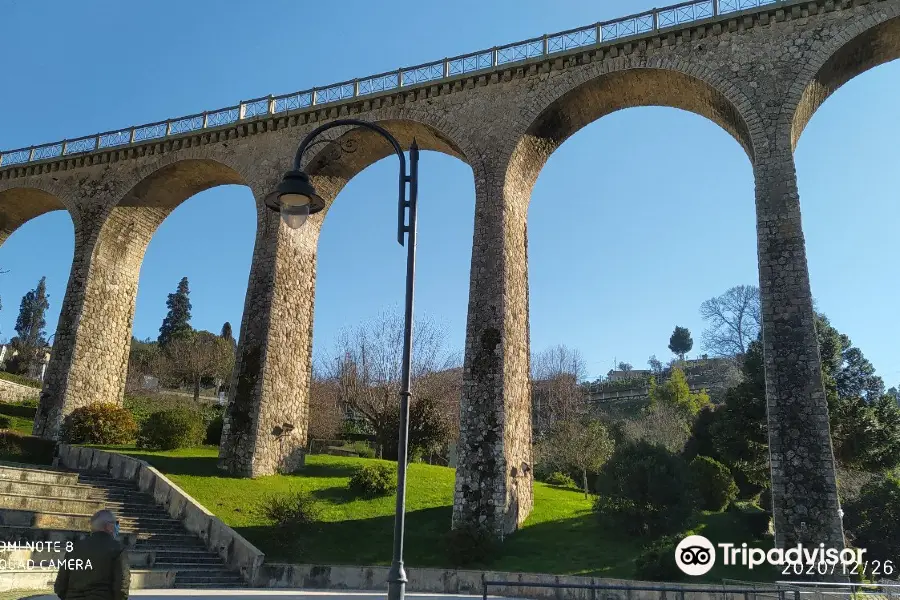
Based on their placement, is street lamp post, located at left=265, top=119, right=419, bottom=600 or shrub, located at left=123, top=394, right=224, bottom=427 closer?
street lamp post, located at left=265, top=119, right=419, bottom=600

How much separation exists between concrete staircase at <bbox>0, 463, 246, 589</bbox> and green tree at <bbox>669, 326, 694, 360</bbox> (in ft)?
255

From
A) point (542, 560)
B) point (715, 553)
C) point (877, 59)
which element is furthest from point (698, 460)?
point (877, 59)

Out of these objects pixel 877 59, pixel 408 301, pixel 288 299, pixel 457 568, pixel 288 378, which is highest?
pixel 877 59

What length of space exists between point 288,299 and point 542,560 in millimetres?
11595

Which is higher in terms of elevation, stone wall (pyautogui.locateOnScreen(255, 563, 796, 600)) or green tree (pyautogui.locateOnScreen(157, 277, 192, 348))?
green tree (pyautogui.locateOnScreen(157, 277, 192, 348))

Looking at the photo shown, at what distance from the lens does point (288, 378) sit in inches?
864

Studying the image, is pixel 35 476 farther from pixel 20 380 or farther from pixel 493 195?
pixel 20 380

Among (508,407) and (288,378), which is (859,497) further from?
(288,378)

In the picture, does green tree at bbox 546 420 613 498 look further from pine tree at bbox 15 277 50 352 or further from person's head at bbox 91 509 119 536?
pine tree at bbox 15 277 50 352

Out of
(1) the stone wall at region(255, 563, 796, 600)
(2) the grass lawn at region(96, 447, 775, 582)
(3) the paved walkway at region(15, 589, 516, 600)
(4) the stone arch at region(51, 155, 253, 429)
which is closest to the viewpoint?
(3) the paved walkway at region(15, 589, 516, 600)

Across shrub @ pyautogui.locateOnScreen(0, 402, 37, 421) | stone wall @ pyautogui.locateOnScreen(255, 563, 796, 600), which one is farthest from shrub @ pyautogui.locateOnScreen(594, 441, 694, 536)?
shrub @ pyautogui.locateOnScreen(0, 402, 37, 421)

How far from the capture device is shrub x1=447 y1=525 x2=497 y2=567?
50.4 ft

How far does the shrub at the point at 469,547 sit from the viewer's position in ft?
50.4

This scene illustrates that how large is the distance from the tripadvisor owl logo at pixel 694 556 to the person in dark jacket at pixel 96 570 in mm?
10899
